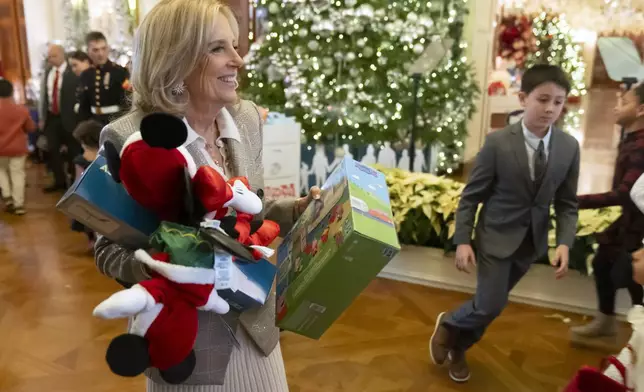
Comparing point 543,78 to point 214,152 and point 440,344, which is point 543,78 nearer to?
point 440,344

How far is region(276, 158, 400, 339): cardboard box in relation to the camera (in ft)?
3.69

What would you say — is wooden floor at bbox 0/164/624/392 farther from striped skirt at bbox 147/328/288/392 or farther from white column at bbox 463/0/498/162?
white column at bbox 463/0/498/162

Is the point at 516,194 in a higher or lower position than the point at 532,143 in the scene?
lower

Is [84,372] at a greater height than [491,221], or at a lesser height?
lesser

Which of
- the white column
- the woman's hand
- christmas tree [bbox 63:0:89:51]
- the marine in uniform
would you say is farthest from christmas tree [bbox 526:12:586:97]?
the woman's hand

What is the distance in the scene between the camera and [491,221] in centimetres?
245

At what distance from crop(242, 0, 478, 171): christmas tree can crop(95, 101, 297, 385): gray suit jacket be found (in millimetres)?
3924

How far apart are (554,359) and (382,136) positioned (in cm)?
297

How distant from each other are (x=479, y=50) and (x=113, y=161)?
6.04 metres

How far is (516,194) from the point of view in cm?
238

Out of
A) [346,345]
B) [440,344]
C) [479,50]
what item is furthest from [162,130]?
[479,50]

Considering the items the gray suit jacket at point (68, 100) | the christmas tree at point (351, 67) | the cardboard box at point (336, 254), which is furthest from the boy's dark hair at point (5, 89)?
the cardboard box at point (336, 254)

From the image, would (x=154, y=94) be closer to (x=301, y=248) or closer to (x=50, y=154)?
(x=301, y=248)

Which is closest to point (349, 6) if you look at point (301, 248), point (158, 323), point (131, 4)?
point (131, 4)
